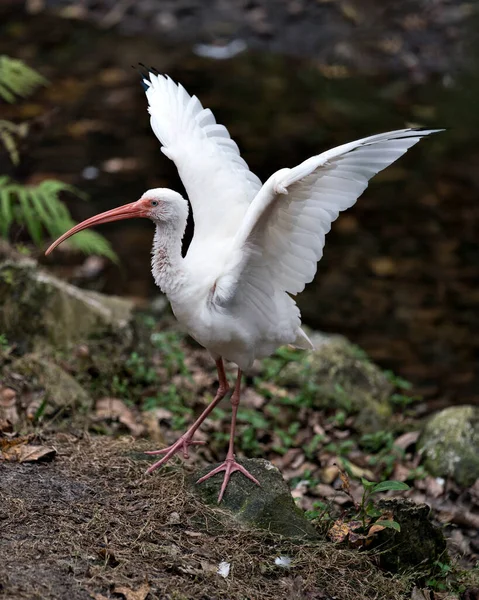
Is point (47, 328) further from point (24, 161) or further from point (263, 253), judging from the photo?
point (24, 161)

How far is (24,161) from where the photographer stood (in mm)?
10016

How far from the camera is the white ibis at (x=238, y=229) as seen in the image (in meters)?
3.81

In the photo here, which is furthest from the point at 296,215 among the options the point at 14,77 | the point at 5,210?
the point at 14,77

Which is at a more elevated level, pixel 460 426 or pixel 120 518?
pixel 120 518

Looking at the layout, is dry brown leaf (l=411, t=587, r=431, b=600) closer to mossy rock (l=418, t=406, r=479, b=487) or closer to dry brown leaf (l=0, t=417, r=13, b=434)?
mossy rock (l=418, t=406, r=479, b=487)

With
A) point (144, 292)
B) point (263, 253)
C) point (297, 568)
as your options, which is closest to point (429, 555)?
point (297, 568)

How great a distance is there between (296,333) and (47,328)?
1.98 metres

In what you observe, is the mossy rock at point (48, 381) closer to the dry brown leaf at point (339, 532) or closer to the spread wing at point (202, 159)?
the spread wing at point (202, 159)

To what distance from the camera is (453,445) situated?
5629 mm

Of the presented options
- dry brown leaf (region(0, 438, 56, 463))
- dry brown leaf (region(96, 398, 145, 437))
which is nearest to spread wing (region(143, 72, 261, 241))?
dry brown leaf (region(0, 438, 56, 463))

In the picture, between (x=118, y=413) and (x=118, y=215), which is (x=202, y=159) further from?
(x=118, y=413)

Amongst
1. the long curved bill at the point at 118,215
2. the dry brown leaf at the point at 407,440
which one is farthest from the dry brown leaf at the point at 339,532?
the dry brown leaf at the point at 407,440

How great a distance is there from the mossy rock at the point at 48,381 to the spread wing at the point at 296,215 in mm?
1467

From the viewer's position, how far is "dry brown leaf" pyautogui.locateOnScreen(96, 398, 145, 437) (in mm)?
5461
